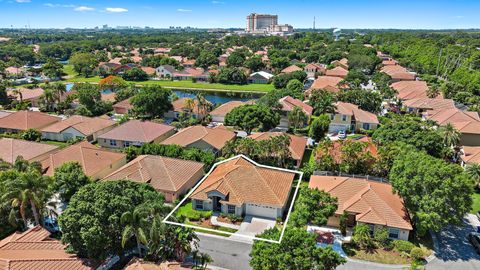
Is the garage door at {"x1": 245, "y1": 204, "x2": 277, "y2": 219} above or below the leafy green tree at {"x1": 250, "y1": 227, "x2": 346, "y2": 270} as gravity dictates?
below

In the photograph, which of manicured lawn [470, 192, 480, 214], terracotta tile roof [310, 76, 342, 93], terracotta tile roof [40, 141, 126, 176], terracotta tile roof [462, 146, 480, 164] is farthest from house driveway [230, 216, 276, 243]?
terracotta tile roof [310, 76, 342, 93]

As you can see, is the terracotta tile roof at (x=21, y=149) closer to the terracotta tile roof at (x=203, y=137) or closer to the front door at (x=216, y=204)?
the terracotta tile roof at (x=203, y=137)

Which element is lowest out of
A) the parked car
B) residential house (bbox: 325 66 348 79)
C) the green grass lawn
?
the parked car

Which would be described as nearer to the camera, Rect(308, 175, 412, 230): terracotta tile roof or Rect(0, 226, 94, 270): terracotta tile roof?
Rect(0, 226, 94, 270): terracotta tile roof

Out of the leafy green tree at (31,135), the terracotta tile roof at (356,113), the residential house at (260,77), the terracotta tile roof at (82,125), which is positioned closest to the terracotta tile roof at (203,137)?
the terracotta tile roof at (82,125)

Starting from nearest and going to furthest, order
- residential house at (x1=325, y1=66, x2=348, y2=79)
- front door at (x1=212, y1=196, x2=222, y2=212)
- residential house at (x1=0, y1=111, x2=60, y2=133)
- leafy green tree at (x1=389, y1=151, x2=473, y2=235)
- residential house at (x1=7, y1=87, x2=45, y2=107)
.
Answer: leafy green tree at (x1=389, y1=151, x2=473, y2=235) → front door at (x1=212, y1=196, x2=222, y2=212) → residential house at (x1=0, y1=111, x2=60, y2=133) → residential house at (x1=7, y1=87, x2=45, y2=107) → residential house at (x1=325, y1=66, x2=348, y2=79)

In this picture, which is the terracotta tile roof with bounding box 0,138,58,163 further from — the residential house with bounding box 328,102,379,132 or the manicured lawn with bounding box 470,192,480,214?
the manicured lawn with bounding box 470,192,480,214

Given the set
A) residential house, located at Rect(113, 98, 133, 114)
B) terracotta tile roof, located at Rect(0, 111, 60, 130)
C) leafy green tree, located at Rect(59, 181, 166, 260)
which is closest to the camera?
leafy green tree, located at Rect(59, 181, 166, 260)
